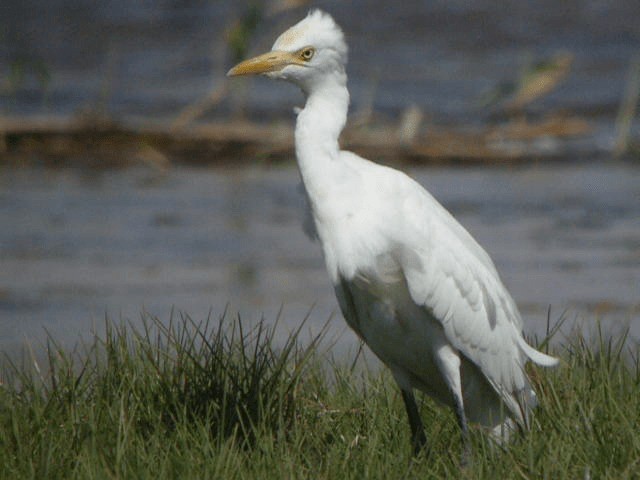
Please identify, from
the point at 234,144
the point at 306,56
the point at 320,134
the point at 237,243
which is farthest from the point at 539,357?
the point at 234,144

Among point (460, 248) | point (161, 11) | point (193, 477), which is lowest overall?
point (193, 477)

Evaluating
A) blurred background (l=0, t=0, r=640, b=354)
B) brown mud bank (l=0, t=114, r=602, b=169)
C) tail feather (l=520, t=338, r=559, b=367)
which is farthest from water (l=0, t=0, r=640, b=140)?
tail feather (l=520, t=338, r=559, b=367)

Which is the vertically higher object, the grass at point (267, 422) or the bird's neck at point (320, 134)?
the bird's neck at point (320, 134)

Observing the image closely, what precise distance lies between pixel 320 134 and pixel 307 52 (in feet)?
0.88

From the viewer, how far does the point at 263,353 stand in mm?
5012

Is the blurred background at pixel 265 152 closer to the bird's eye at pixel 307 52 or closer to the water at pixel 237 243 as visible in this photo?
the water at pixel 237 243

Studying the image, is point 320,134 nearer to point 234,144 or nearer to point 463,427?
point 463,427

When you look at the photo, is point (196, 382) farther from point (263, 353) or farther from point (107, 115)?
point (107, 115)

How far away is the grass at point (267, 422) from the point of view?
4242mm

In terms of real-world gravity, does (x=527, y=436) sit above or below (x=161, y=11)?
below

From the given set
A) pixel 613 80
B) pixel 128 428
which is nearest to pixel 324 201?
pixel 128 428

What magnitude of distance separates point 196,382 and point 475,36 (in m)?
15.1

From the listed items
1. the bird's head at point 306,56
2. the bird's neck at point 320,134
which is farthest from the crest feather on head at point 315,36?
the bird's neck at point 320,134

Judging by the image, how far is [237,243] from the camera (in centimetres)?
1004
